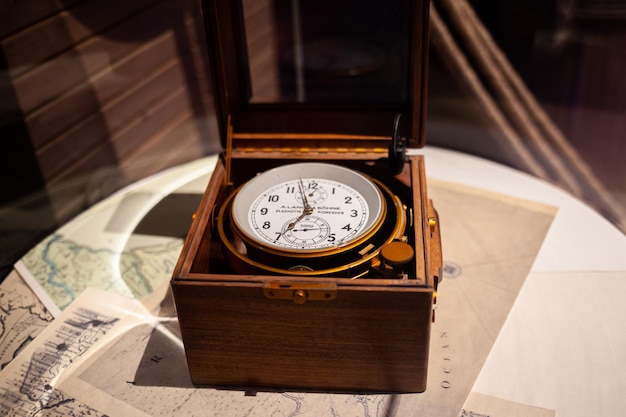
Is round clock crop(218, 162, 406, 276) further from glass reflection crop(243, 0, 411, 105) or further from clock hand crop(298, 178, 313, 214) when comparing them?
glass reflection crop(243, 0, 411, 105)

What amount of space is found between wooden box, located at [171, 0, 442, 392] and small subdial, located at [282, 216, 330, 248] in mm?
20

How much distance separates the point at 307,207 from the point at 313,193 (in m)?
0.08

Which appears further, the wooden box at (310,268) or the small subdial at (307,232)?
the small subdial at (307,232)

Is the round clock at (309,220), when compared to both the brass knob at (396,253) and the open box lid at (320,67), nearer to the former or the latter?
the brass knob at (396,253)

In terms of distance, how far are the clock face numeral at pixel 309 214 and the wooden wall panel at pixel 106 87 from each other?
100 cm

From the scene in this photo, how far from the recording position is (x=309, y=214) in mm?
1558

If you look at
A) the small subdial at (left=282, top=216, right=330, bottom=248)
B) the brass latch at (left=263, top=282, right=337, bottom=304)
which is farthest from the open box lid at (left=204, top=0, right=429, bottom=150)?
the brass latch at (left=263, top=282, right=337, bottom=304)

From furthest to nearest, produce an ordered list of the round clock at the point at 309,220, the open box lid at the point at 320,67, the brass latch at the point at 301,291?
the open box lid at the point at 320,67
the round clock at the point at 309,220
the brass latch at the point at 301,291

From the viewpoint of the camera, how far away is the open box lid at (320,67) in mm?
1708

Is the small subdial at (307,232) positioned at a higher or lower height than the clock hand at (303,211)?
lower

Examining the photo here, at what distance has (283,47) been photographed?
3.07 m

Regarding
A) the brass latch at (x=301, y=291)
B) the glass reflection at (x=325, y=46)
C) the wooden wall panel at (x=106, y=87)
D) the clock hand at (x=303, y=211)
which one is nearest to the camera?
the brass latch at (x=301, y=291)

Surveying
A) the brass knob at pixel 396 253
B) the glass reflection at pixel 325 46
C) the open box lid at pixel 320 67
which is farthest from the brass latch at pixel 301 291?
the glass reflection at pixel 325 46

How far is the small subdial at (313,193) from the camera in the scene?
5.28 feet
